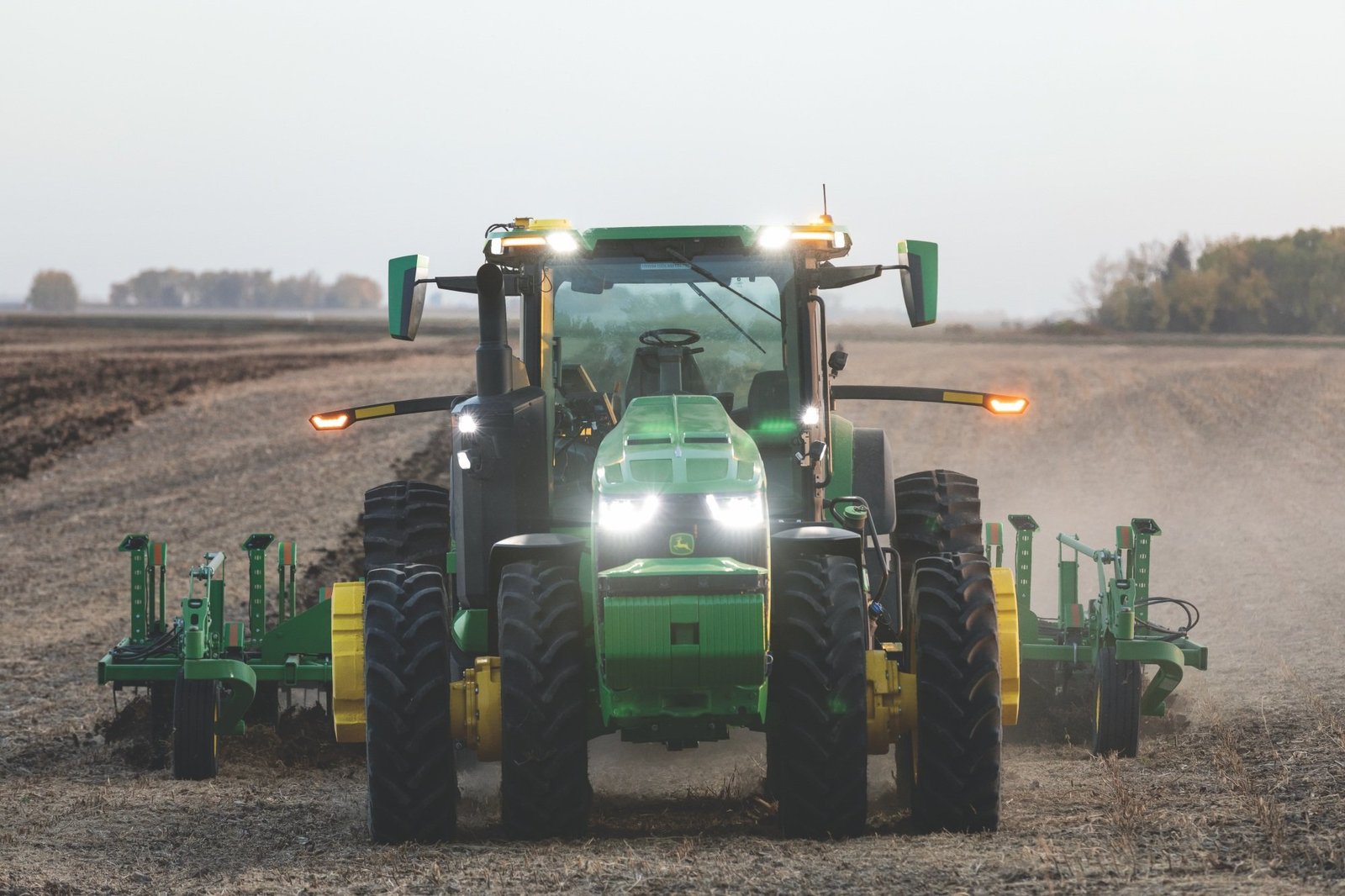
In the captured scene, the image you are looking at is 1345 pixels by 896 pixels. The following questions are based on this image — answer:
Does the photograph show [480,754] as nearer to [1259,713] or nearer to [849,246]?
[849,246]

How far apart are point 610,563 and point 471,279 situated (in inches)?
82.8

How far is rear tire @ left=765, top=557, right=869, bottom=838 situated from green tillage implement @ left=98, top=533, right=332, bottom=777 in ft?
11.7

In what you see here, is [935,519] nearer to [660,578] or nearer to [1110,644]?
[1110,644]

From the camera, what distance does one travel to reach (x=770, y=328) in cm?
795

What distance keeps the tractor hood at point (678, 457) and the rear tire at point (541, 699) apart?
0.50 metres

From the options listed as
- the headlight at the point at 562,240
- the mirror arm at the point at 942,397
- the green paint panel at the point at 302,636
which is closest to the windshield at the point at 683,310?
the headlight at the point at 562,240

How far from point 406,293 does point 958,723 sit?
325 centimetres

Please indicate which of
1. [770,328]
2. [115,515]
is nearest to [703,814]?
[770,328]

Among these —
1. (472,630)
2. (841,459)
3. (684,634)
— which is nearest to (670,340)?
(841,459)

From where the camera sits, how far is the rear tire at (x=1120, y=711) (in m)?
8.70

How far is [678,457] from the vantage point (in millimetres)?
6531

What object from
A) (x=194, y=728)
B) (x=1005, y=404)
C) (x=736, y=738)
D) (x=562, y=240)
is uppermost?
(x=562, y=240)

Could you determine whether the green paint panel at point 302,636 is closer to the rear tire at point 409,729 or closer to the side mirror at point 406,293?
the side mirror at point 406,293

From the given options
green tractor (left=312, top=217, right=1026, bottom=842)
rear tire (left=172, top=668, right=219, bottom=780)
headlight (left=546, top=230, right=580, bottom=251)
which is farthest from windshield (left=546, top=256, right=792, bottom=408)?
rear tire (left=172, top=668, right=219, bottom=780)
